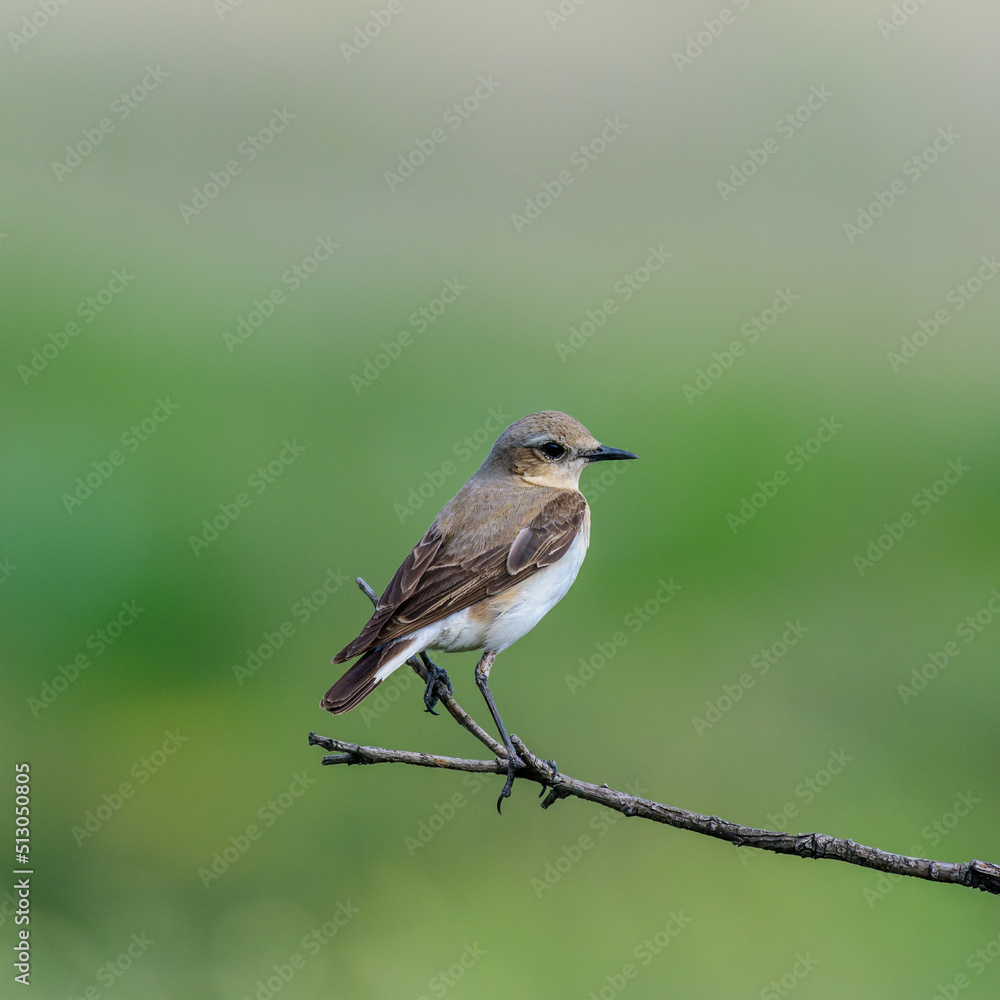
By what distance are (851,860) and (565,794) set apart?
79 centimetres

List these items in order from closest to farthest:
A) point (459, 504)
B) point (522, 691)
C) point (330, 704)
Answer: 1. point (330, 704)
2. point (459, 504)
3. point (522, 691)

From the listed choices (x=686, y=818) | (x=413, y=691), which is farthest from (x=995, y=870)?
(x=413, y=691)

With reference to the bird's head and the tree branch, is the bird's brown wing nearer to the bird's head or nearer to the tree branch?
the bird's head

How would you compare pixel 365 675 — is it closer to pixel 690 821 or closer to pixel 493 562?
pixel 493 562

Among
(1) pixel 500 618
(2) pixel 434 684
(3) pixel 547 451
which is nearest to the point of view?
(2) pixel 434 684

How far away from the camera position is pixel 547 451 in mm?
4762

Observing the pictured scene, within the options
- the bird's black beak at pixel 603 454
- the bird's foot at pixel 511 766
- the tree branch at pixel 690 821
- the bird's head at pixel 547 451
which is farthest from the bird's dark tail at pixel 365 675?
the bird's black beak at pixel 603 454

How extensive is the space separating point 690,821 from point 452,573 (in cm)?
166

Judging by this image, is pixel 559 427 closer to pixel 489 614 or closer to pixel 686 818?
pixel 489 614

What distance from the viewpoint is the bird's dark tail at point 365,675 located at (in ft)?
12.3

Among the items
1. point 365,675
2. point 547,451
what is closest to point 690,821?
point 365,675

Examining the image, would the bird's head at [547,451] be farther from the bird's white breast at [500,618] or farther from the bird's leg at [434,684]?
the bird's leg at [434,684]

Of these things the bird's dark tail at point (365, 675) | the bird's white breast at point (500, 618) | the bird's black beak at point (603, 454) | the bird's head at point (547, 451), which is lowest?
the bird's dark tail at point (365, 675)

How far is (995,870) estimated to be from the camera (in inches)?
109
